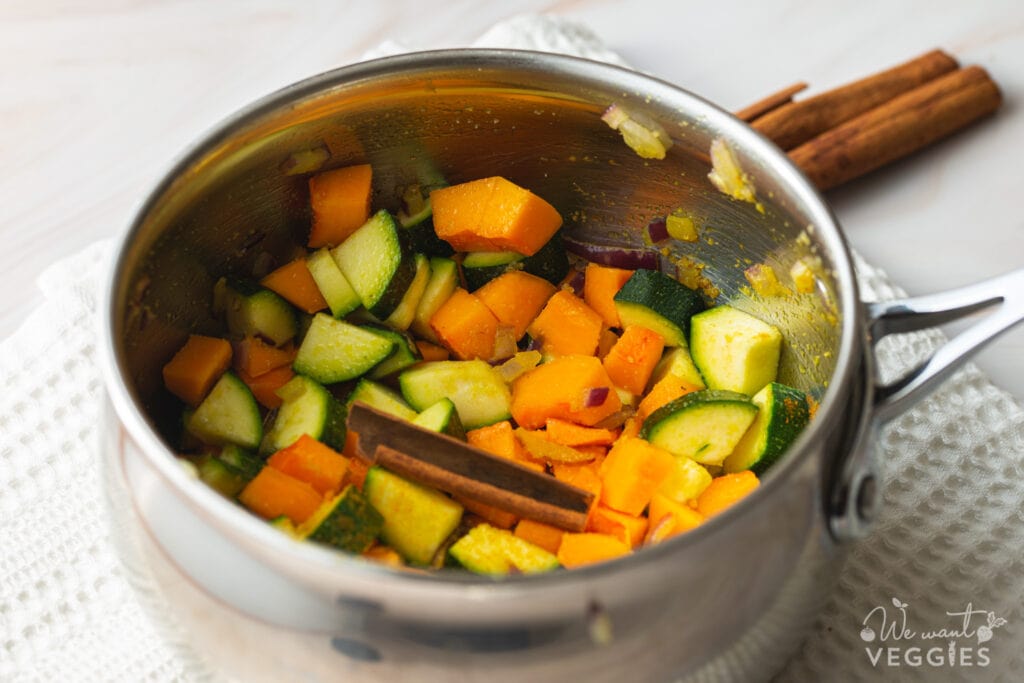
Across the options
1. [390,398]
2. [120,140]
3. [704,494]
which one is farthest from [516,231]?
[120,140]

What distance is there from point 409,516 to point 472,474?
68mm

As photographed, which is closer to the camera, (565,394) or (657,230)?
(565,394)

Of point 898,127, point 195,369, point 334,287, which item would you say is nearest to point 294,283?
point 334,287

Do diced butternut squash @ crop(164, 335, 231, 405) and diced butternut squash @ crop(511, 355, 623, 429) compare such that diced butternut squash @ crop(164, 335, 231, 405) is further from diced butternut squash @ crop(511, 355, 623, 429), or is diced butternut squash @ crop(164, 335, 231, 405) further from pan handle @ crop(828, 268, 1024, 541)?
pan handle @ crop(828, 268, 1024, 541)

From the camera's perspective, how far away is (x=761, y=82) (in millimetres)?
1713

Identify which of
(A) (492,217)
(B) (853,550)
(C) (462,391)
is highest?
(A) (492,217)

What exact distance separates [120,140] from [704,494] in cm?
113

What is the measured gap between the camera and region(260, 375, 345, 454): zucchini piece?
1076 mm

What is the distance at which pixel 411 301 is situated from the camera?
120 cm

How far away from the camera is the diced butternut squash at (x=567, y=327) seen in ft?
3.93

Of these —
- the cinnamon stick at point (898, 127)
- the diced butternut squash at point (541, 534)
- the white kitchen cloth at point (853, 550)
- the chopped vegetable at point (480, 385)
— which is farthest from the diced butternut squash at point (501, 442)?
the cinnamon stick at point (898, 127)

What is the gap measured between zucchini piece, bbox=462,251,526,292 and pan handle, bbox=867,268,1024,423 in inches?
17.4

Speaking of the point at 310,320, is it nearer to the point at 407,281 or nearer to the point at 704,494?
the point at 407,281

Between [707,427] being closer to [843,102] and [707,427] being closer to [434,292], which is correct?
[434,292]
